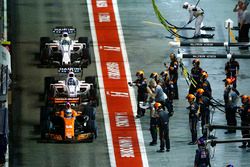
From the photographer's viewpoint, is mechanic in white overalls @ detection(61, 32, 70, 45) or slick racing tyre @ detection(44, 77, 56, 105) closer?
slick racing tyre @ detection(44, 77, 56, 105)

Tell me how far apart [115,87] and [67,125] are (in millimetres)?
6022

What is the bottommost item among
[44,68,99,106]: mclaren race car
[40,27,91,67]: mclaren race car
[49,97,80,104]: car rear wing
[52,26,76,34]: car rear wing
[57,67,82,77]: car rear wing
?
[49,97,80,104]: car rear wing

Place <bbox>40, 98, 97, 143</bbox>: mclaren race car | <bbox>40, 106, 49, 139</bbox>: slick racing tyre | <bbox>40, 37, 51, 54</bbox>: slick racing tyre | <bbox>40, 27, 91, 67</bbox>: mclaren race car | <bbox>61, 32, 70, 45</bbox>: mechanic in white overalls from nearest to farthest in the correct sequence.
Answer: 1. <bbox>40, 98, 97, 143</bbox>: mclaren race car
2. <bbox>40, 106, 49, 139</bbox>: slick racing tyre
3. <bbox>40, 27, 91, 67</bbox>: mclaren race car
4. <bbox>61, 32, 70, 45</bbox>: mechanic in white overalls
5. <bbox>40, 37, 51, 54</bbox>: slick racing tyre

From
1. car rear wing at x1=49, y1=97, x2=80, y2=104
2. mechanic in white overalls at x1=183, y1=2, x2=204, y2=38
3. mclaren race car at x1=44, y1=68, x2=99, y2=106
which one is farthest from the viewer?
mechanic in white overalls at x1=183, y1=2, x2=204, y2=38

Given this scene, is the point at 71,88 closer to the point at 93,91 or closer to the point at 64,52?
the point at 93,91

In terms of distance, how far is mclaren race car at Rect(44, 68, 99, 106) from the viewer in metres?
39.0

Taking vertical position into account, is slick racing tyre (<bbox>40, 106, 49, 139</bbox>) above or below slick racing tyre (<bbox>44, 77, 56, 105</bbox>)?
below

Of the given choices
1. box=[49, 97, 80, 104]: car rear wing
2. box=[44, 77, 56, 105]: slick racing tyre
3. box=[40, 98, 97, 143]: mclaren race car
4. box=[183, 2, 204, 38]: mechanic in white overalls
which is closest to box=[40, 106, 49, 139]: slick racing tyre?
box=[40, 98, 97, 143]: mclaren race car

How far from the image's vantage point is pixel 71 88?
1542 inches

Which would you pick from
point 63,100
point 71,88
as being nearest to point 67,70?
point 71,88

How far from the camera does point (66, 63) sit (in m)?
41.8

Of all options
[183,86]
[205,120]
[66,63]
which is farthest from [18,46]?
[205,120]

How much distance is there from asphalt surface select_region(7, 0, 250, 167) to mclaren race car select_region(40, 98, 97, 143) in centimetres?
71

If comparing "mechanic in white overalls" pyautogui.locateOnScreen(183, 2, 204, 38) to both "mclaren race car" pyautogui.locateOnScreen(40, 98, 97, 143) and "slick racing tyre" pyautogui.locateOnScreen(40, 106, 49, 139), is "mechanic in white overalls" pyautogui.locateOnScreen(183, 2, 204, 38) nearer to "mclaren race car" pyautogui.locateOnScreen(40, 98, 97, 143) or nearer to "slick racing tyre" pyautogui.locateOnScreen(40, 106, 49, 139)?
"mclaren race car" pyautogui.locateOnScreen(40, 98, 97, 143)
